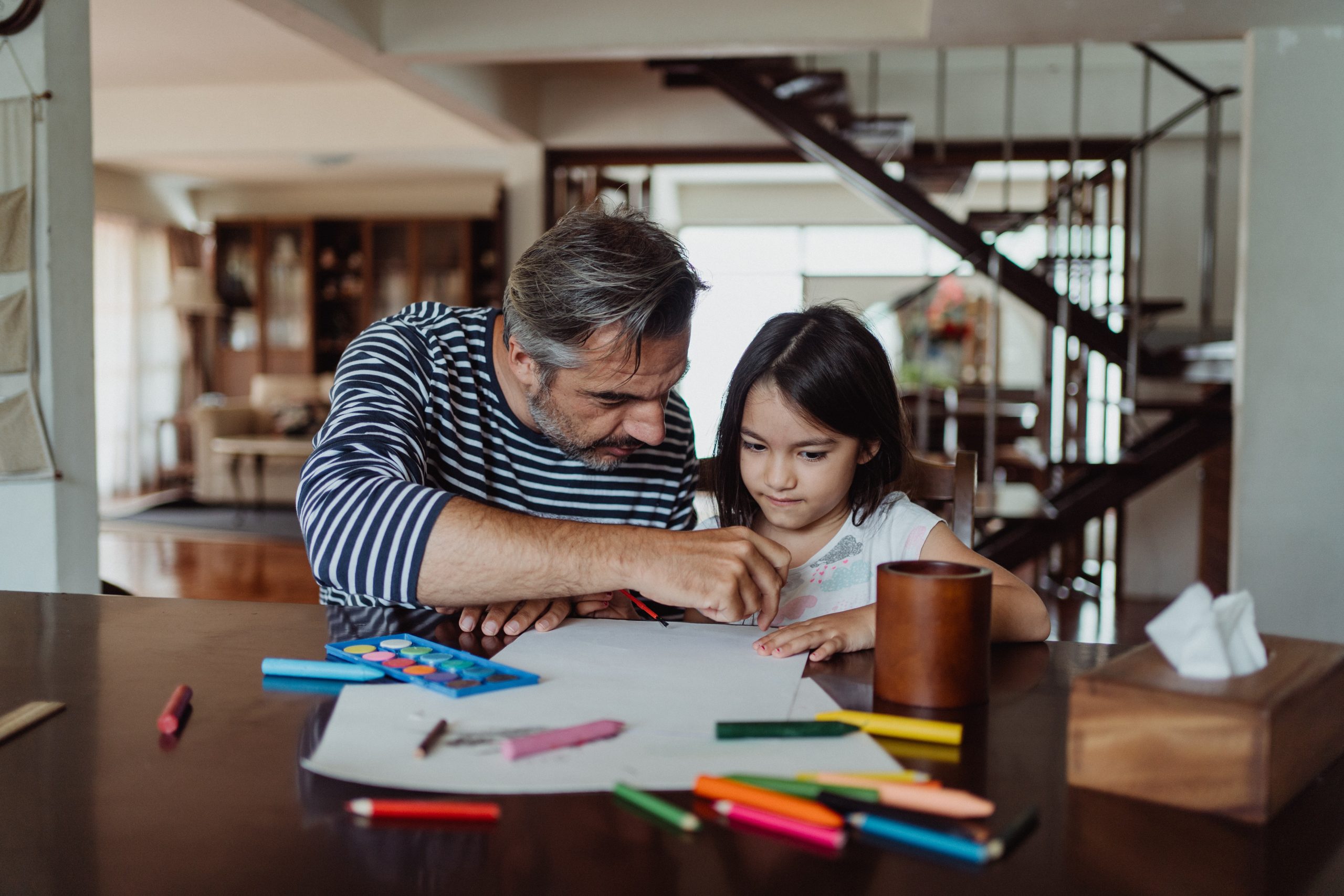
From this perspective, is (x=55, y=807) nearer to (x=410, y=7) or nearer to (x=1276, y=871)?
(x=1276, y=871)

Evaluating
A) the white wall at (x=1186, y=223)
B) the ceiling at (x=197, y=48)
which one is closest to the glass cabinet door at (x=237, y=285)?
the ceiling at (x=197, y=48)

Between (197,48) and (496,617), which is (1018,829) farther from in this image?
(197,48)

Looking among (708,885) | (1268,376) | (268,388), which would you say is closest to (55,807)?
(708,885)

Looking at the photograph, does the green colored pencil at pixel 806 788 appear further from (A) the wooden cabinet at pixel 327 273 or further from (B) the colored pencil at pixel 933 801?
(A) the wooden cabinet at pixel 327 273

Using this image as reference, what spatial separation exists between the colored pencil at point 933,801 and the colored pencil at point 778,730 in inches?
4.2

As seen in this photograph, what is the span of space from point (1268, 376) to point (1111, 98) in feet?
8.82

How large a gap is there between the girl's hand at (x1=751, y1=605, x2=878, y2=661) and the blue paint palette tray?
229 mm

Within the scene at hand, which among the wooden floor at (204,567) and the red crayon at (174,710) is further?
the wooden floor at (204,567)

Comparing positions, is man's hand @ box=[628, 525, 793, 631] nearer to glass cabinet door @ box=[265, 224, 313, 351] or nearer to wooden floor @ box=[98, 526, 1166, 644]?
wooden floor @ box=[98, 526, 1166, 644]

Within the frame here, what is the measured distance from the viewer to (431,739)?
2.34 ft

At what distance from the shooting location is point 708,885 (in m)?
0.53

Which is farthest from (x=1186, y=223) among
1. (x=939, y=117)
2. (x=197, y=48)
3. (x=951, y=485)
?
(x=197, y=48)

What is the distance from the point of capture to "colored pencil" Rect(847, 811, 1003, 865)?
0.56 metres

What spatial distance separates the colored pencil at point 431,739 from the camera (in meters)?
0.69
